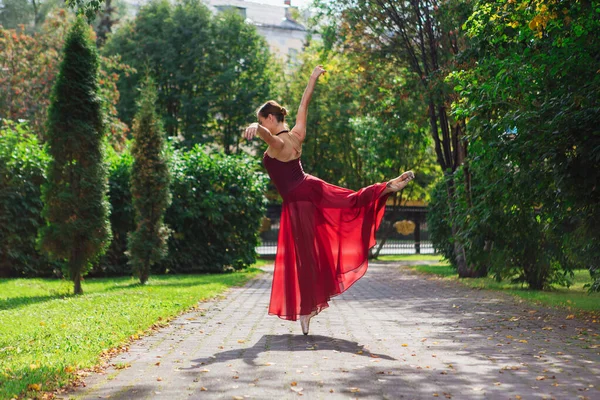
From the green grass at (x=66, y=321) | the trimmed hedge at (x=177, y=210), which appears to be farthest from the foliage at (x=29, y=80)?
the green grass at (x=66, y=321)

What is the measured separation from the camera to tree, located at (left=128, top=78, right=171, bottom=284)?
56.1ft

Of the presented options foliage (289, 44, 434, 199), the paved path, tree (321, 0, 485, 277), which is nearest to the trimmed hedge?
foliage (289, 44, 434, 199)

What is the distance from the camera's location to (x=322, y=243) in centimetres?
866

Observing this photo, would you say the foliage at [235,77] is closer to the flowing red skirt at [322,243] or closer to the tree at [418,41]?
the tree at [418,41]

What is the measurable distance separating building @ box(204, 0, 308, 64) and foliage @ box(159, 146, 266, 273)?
5545cm

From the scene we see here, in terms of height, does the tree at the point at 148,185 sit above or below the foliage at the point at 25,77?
below

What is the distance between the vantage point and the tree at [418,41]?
20.4m

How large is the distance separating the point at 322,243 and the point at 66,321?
10.8ft

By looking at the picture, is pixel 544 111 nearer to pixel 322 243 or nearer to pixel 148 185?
pixel 322 243

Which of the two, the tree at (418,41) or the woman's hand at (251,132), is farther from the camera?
the tree at (418,41)

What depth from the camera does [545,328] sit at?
9312mm

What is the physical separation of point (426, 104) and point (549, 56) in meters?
10.4

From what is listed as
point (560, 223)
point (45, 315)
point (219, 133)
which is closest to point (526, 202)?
point (560, 223)

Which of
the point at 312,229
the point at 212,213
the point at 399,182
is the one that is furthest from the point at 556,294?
the point at 212,213
